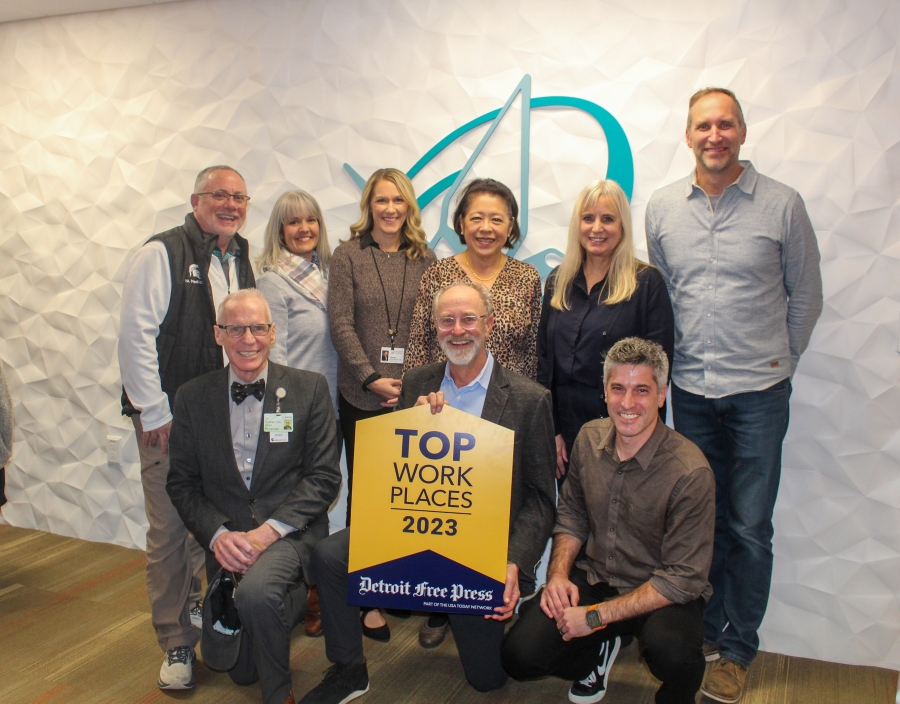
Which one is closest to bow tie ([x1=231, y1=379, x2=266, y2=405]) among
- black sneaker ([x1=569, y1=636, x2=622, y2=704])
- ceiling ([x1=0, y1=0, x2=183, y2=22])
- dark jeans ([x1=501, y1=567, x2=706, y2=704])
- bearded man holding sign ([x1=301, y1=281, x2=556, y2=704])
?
bearded man holding sign ([x1=301, y1=281, x2=556, y2=704])

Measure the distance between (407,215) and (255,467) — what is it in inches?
48.4

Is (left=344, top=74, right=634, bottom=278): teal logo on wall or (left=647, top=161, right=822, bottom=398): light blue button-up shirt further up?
(left=344, top=74, right=634, bottom=278): teal logo on wall

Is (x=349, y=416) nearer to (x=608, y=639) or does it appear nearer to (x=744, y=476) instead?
(x=608, y=639)

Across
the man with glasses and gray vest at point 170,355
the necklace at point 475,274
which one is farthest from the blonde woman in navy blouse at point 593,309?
the man with glasses and gray vest at point 170,355

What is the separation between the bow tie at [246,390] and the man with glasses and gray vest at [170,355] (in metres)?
0.43

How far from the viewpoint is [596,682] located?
8.21ft

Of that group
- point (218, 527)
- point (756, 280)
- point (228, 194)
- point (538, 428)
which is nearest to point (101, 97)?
point (228, 194)

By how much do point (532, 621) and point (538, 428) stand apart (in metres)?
0.60

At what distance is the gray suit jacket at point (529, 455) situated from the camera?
92.6 inches

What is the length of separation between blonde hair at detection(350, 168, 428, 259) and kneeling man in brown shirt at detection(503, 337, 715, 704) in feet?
3.67

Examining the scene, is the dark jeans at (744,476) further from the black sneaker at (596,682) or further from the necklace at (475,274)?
the necklace at (475,274)

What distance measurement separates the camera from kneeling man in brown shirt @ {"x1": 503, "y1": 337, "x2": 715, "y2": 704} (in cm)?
214

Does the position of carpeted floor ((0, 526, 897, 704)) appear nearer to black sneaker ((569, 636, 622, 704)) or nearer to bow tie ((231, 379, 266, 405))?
black sneaker ((569, 636, 622, 704))

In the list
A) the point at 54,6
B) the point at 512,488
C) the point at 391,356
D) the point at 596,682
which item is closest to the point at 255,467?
the point at 391,356
